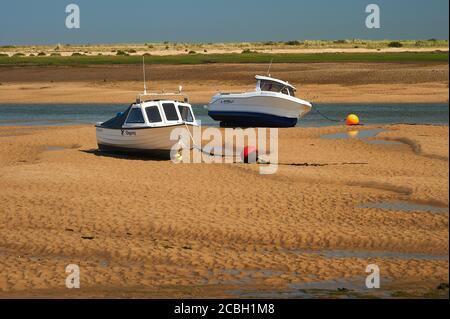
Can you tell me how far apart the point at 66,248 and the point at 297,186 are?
6512 millimetres

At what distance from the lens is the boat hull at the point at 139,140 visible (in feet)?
73.2

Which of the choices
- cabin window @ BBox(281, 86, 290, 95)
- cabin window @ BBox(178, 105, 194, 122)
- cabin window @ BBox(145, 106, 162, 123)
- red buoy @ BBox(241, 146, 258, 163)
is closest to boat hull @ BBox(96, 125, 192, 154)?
cabin window @ BBox(145, 106, 162, 123)

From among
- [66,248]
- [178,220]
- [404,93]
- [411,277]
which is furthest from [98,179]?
[404,93]

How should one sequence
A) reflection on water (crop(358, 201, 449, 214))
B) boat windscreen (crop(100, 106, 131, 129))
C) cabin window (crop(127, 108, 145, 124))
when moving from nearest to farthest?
1. reflection on water (crop(358, 201, 449, 214))
2. cabin window (crop(127, 108, 145, 124))
3. boat windscreen (crop(100, 106, 131, 129))

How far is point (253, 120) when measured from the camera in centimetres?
3231

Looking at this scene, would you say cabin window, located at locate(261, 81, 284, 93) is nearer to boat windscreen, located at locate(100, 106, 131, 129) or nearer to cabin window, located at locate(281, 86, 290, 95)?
cabin window, located at locate(281, 86, 290, 95)

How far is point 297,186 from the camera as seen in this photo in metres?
18.4

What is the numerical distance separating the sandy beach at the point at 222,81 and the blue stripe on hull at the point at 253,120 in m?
13.4

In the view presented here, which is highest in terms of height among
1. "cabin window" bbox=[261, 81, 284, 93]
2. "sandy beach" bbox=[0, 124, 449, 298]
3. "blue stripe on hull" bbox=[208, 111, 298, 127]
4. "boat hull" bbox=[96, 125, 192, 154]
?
"cabin window" bbox=[261, 81, 284, 93]

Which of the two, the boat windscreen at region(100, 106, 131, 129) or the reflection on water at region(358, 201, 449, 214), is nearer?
the reflection on water at region(358, 201, 449, 214)

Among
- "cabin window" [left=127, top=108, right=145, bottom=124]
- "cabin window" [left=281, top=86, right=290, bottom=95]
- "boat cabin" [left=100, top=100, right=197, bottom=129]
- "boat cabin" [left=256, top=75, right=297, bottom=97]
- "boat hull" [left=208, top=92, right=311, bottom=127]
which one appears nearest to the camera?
"boat cabin" [left=100, top=100, right=197, bottom=129]

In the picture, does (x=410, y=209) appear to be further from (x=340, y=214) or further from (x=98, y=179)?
(x=98, y=179)

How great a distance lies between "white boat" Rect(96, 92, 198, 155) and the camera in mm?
22328

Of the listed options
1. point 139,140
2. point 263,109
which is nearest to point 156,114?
point 139,140
